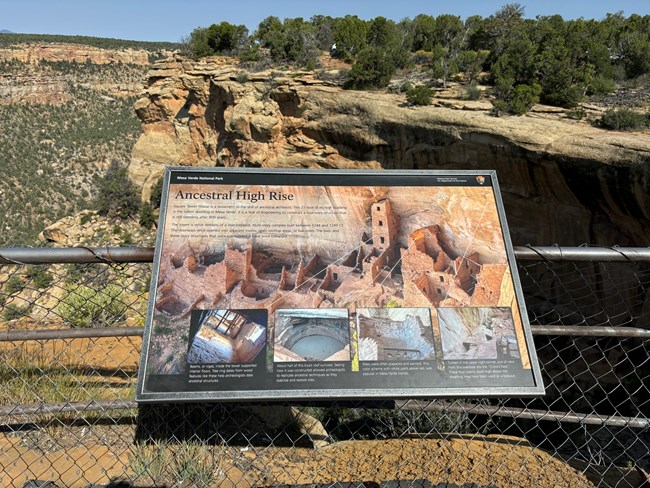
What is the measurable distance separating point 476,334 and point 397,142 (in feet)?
38.4

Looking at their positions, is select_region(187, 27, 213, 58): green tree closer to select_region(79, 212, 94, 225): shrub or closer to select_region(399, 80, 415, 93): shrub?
select_region(79, 212, 94, 225): shrub

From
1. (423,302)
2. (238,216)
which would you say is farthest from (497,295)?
(238,216)

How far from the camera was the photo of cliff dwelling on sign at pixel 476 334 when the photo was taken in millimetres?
2072

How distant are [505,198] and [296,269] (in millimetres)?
10314

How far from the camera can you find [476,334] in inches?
82.6

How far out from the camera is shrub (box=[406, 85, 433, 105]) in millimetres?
12945

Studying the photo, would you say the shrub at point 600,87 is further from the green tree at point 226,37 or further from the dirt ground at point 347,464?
the green tree at point 226,37

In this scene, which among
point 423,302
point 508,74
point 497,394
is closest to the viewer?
point 497,394

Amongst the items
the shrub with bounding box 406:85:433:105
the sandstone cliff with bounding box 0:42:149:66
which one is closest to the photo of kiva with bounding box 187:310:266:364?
the shrub with bounding box 406:85:433:105

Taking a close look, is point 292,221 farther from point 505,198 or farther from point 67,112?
point 67,112

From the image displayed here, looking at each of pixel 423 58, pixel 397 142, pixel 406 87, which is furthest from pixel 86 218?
pixel 423 58

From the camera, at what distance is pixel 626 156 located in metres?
8.95

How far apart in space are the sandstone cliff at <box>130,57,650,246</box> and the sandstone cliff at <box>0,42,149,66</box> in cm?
4661

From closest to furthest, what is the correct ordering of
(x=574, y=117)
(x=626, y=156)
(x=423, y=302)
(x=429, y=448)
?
(x=423, y=302) < (x=429, y=448) < (x=626, y=156) < (x=574, y=117)
